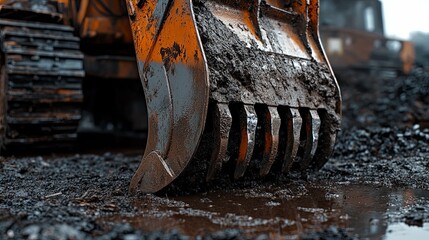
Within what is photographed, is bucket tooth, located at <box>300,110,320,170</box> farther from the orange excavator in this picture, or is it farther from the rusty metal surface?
the rusty metal surface

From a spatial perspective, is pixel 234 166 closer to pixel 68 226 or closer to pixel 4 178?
pixel 68 226

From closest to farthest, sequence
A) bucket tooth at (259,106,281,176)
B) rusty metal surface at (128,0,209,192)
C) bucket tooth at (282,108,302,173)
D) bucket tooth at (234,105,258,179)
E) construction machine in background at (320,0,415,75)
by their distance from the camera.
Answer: rusty metal surface at (128,0,209,192) < bucket tooth at (234,105,258,179) < bucket tooth at (259,106,281,176) < bucket tooth at (282,108,302,173) < construction machine in background at (320,0,415,75)

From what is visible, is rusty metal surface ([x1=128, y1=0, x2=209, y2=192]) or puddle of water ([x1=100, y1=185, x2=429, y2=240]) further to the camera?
rusty metal surface ([x1=128, y1=0, x2=209, y2=192])

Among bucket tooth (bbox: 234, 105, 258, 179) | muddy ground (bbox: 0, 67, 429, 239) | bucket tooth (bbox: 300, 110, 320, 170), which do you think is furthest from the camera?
bucket tooth (bbox: 300, 110, 320, 170)

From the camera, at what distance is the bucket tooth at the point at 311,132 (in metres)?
2.77

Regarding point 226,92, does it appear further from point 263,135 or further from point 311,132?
point 311,132

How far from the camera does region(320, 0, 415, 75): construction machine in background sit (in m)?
13.8

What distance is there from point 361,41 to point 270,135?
1243cm

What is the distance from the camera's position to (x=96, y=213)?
2.06 m

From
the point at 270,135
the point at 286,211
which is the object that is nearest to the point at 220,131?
the point at 270,135

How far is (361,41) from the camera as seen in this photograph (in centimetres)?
1414

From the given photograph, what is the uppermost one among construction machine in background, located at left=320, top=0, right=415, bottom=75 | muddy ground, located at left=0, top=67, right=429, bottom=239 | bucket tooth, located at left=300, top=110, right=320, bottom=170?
construction machine in background, located at left=320, top=0, right=415, bottom=75

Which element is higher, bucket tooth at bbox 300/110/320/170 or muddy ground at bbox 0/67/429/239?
bucket tooth at bbox 300/110/320/170

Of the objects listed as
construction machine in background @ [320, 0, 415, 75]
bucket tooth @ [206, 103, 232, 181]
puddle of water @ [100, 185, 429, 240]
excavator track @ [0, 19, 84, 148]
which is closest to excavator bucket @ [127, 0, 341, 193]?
bucket tooth @ [206, 103, 232, 181]
